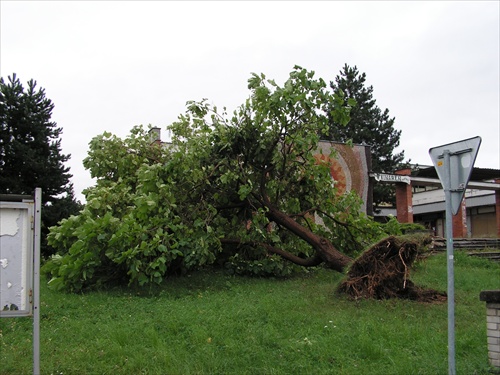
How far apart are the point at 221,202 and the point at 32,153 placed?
1388 centimetres

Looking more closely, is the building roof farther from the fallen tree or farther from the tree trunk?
the tree trunk

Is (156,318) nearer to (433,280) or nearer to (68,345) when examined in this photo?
(68,345)

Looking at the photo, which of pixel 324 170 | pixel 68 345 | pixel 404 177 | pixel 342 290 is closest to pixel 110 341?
pixel 68 345

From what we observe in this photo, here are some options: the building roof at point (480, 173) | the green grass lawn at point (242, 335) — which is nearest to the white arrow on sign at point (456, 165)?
the green grass lawn at point (242, 335)

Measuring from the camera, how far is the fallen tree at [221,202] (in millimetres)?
9547

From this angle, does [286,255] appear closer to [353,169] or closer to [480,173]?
[353,169]

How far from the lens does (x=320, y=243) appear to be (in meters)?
10.6

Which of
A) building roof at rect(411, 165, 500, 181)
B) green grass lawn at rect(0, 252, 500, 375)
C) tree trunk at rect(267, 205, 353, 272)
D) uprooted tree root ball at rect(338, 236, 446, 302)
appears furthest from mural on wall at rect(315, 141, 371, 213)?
uprooted tree root ball at rect(338, 236, 446, 302)

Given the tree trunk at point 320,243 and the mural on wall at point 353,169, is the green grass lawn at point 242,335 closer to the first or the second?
the tree trunk at point 320,243

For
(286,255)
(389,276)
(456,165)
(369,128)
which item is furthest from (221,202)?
(369,128)

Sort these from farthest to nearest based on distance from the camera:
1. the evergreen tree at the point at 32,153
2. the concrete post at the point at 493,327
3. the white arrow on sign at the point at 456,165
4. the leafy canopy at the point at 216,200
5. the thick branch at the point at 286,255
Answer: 1. the evergreen tree at the point at 32,153
2. the thick branch at the point at 286,255
3. the leafy canopy at the point at 216,200
4. the concrete post at the point at 493,327
5. the white arrow on sign at the point at 456,165

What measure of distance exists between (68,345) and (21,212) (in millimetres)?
2278

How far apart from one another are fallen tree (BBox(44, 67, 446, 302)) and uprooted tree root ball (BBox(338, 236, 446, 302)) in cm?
121

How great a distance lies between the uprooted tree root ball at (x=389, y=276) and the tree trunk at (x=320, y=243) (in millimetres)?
1287
